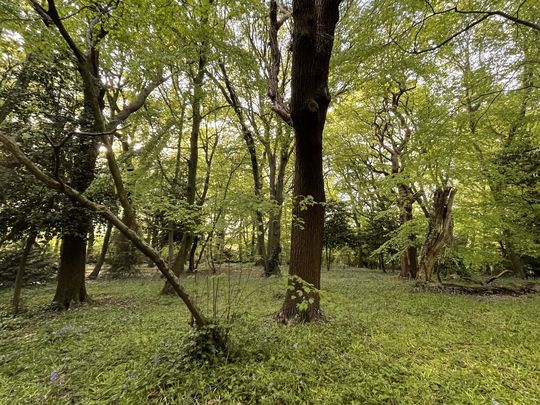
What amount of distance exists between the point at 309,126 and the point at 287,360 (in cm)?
292

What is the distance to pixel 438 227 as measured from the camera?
301 inches

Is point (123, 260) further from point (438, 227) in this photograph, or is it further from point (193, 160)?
Result: point (438, 227)

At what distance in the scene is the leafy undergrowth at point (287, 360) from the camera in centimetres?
229

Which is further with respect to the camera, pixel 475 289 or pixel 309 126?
pixel 475 289

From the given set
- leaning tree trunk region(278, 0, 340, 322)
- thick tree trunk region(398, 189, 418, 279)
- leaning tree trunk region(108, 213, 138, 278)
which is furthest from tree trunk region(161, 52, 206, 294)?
thick tree trunk region(398, 189, 418, 279)

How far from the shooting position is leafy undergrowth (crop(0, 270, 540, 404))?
2.29 metres

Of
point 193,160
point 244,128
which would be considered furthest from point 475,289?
point 193,160

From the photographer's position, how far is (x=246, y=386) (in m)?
2.35

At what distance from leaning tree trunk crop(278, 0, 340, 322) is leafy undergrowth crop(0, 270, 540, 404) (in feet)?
2.11

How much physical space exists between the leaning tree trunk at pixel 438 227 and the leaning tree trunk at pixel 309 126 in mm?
5329

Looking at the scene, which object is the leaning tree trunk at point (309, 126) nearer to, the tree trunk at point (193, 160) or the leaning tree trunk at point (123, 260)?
the tree trunk at point (193, 160)

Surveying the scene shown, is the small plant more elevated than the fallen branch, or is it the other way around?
the small plant

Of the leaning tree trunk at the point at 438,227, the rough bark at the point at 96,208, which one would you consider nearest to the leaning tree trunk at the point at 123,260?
the rough bark at the point at 96,208

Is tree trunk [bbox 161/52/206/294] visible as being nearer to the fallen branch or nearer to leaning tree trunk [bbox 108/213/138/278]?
leaning tree trunk [bbox 108/213/138/278]
